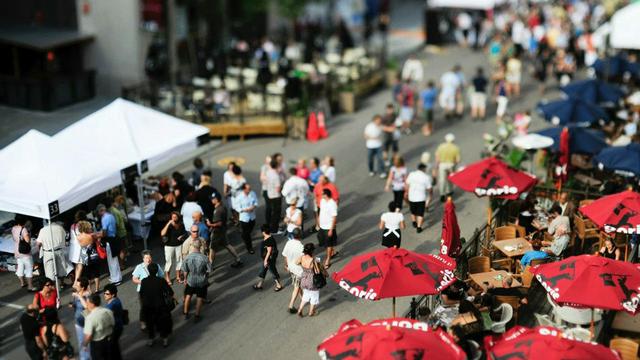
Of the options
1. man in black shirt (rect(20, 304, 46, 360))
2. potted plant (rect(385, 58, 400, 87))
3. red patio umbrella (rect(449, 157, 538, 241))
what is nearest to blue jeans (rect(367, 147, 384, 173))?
red patio umbrella (rect(449, 157, 538, 241))

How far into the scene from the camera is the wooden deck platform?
991 inches

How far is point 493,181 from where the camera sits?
16.8 meters

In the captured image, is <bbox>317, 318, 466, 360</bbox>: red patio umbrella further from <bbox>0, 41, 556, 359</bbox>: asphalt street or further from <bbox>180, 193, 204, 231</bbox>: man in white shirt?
<bbox>180, 193, 204, 231</bbox>: man in white shirt

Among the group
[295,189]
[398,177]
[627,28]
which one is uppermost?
[627,28]

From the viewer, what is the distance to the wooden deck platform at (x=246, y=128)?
82.6 feet

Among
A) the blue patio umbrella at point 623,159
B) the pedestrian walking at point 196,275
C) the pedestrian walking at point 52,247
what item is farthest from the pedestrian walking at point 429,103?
the pedestrian walking at point 52,247

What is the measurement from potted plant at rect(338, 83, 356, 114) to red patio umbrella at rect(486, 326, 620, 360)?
17.8 metres

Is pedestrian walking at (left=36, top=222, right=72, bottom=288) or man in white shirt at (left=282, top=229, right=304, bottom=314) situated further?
pedestrian walking at (left=36, top=222, right=72, bottom=288)

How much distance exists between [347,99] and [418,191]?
1117 cm

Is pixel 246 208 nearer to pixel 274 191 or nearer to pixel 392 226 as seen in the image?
pixel 274 191

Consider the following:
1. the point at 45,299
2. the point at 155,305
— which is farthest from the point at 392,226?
the point at 45,299

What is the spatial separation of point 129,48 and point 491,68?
15.2 meters

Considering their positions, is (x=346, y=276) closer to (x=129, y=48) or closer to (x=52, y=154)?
(x=52, y=154)

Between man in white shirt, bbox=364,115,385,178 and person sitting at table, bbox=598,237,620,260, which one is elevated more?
man in white shirt, bbox=364,115,385,178
